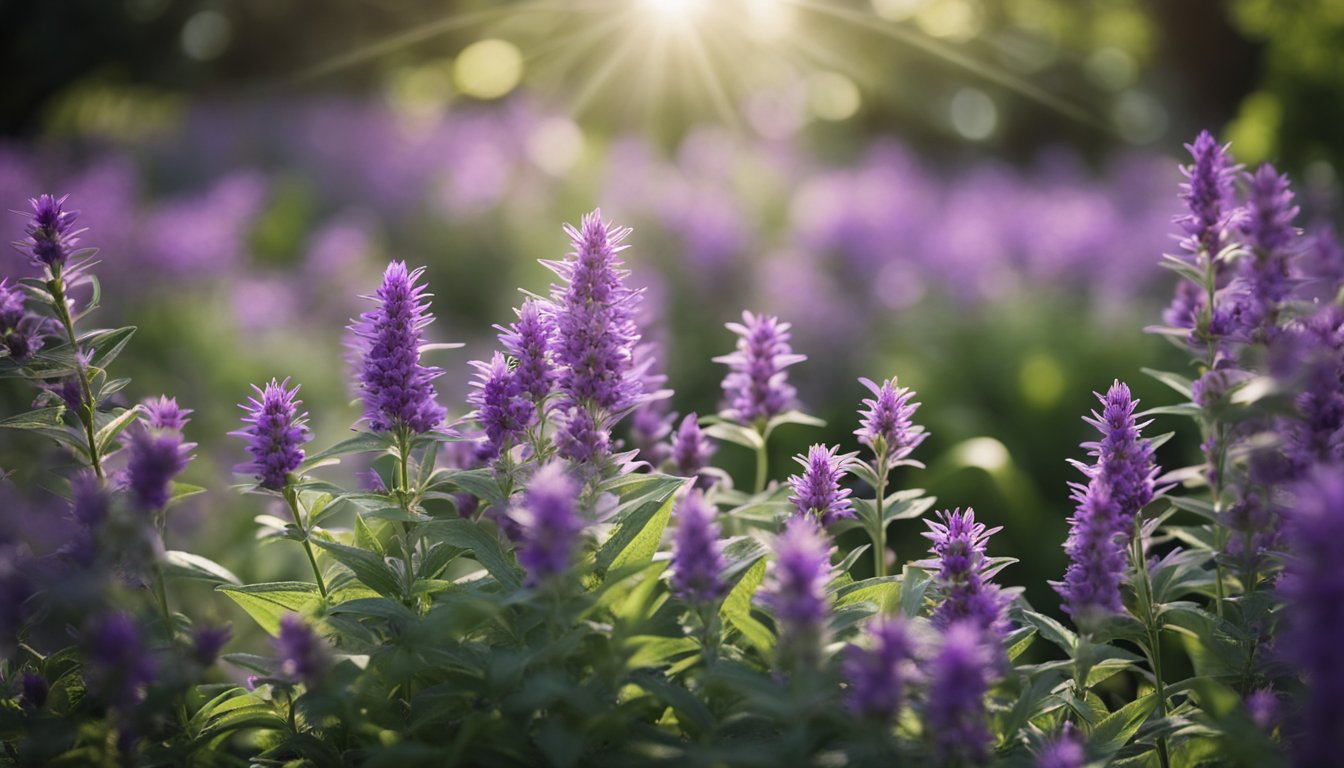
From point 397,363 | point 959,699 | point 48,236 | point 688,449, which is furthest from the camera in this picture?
point 688,449

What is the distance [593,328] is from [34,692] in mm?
1247

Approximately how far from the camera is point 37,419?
2195 mm

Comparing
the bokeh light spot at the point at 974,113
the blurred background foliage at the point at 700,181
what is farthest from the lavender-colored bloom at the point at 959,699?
the bokeh light spot at the point at 974,113

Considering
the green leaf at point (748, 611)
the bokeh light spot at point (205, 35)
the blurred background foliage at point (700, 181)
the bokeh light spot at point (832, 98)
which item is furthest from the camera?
the bokeh light spot at point (832, 98)

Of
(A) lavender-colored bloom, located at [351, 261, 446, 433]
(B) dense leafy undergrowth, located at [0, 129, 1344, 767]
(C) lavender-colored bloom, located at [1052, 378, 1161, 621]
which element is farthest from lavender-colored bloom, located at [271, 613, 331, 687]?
(C) lavender-colored bloom, located at [1052, 378, 1161, 621]

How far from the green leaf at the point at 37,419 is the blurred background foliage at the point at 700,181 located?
5.62ft

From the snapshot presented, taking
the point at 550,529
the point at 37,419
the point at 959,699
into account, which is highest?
the point at 37,419

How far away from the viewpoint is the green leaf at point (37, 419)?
7.00 ft

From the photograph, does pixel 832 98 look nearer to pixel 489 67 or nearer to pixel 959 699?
pixel 489 67

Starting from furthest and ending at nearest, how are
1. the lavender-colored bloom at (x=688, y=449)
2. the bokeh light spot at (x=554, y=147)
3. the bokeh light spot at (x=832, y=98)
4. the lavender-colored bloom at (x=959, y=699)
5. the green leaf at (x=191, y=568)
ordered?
1. the bokeh light spot at (x=832, y=98)
2. the bokeh light spot at (x=554, y=147)
3. the lavender-colored bloom at (x=688, y=449)
4. the green leaf at (x=191, y=568)
5. the lavender-colored bloom at (x=959, y=699)

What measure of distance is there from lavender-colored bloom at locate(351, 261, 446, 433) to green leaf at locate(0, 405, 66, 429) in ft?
2.19

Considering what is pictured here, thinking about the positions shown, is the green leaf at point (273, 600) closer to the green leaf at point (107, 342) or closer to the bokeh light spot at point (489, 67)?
the green leaf at point (107, 342)

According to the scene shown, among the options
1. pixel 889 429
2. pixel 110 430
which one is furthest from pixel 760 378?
pixel 110 430

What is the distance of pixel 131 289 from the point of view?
24.4 feet
